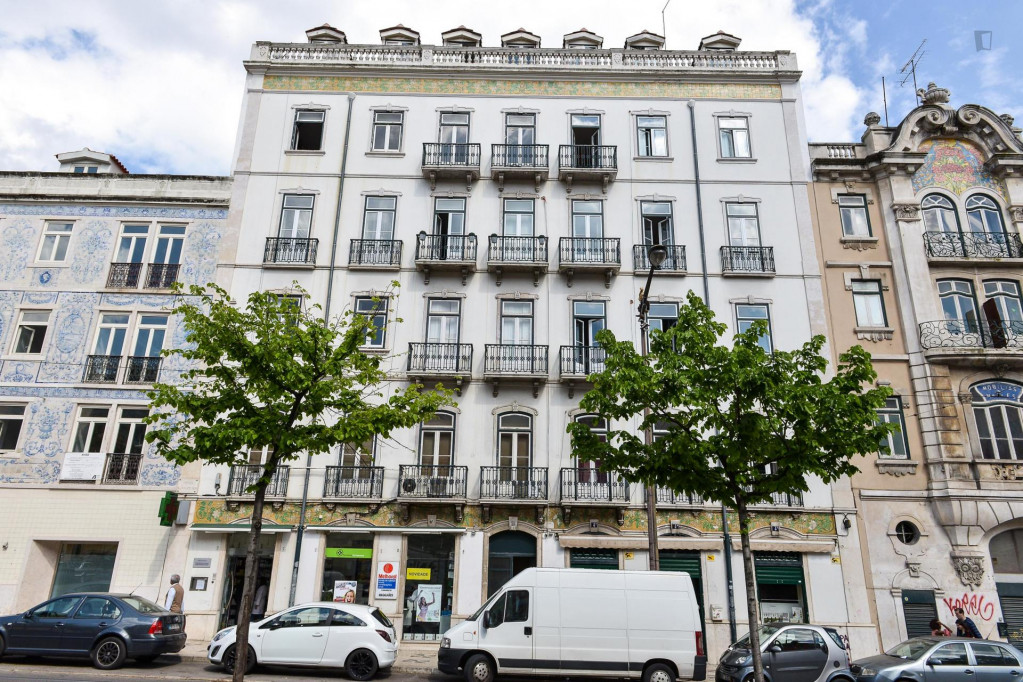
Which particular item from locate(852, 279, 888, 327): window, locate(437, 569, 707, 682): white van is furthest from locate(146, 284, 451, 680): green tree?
locate(852, 279, 888, 327): window

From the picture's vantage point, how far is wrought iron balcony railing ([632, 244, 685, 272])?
72.1 ft

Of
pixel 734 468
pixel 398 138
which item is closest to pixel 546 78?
pixel 398 138

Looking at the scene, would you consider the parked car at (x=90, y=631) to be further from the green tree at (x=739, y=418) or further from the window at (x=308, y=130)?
the window at (x=308, y=130)

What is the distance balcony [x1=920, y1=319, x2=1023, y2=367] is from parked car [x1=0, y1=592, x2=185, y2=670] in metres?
22.3

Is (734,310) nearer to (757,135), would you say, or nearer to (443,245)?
(757,135)

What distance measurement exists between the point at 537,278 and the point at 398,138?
753 centimetres

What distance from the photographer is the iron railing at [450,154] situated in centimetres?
2300

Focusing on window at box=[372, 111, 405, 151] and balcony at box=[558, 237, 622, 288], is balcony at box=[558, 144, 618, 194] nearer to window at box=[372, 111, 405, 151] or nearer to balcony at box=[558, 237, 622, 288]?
balcony at box=[558, 237, 622, 288]

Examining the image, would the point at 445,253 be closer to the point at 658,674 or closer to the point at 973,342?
the point at 658,674

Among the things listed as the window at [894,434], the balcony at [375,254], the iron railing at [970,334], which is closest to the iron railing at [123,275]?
the balcony at [375,254]

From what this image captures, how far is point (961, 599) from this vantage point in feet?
61.1

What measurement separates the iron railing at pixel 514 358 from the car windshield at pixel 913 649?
1122 centimetres

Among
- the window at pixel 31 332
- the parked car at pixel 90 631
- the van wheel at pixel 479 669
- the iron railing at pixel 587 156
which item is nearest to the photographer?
the van wheel at pixel 479 669

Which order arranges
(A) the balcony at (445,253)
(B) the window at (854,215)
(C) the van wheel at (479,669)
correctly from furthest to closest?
1. (B) the window at (854,215)
2. (A) the balcony at (445,253)
3. (C) the van wheel at (479,669)
